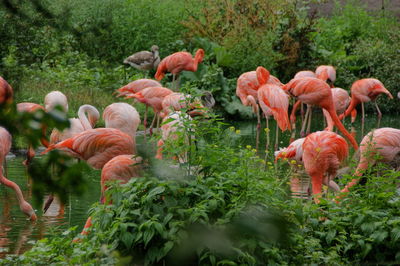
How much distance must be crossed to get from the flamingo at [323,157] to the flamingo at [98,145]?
1.36 metres

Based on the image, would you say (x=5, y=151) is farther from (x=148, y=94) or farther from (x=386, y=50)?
(x=386, y=50)

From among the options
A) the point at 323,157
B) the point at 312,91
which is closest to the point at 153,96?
the point at 312,91

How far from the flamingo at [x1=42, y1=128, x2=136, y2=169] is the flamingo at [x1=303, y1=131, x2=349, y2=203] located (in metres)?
1.36

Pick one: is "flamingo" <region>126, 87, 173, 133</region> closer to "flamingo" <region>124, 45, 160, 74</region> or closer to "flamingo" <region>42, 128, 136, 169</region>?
"flamingo" <region>42, 128, 136, 169</region>

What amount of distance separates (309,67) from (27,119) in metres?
13.0

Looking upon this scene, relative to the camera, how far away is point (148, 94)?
7.74 m

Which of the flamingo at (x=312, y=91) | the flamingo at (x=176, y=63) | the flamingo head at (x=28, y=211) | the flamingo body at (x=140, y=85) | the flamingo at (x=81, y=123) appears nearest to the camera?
the flamingo head at (x=28, y=211)

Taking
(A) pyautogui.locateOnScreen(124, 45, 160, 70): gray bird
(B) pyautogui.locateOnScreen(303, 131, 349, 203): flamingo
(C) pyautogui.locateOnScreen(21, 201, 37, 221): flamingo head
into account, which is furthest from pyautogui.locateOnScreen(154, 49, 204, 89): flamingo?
(C) pyautogui.locateOnScreen(21, 201, 37, 221): flamingo head

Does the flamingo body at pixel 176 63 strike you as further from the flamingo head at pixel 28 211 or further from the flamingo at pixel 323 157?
the flamingo head at pixel 28 211

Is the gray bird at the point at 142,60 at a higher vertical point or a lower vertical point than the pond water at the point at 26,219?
higher

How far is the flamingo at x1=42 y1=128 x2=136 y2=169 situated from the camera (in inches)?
190

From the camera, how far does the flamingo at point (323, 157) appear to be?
4.64 meters

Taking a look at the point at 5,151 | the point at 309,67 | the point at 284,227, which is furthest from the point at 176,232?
the point at 309,67

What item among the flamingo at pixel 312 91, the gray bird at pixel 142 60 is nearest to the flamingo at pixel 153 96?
the flamingo at pixel 312 91
